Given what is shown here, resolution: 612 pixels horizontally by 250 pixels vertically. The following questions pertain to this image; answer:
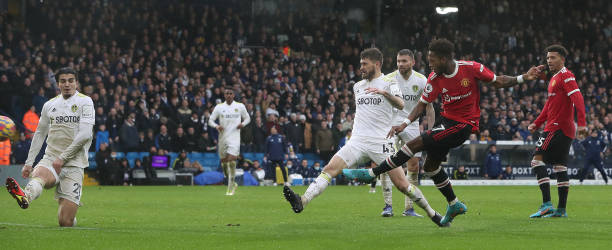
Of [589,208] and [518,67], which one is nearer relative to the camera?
[589,208]

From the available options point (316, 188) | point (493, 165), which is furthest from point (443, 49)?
point (493, 165)

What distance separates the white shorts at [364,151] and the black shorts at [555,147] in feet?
9.54

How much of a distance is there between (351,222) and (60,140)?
3865 millimetres

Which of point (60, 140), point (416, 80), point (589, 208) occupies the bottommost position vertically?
point (589, 208)

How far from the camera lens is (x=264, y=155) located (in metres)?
27.9

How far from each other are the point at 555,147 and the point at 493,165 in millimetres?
17265

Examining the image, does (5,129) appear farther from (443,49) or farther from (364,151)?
(443,49)

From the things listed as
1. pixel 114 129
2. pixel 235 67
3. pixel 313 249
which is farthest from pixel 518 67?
pixel 313 249

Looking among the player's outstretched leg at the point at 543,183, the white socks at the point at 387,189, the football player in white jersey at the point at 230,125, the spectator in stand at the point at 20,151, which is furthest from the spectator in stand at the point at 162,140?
the player's outstretched leg at the point at 543,183

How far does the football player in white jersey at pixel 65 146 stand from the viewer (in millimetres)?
9773

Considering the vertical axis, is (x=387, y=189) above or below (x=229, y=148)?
below

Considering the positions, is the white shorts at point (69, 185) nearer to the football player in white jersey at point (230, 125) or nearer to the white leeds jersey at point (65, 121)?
the white leeds jersey at point (65, 121)

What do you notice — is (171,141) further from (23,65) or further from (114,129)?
(23,65)

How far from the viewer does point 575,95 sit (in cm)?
1155
